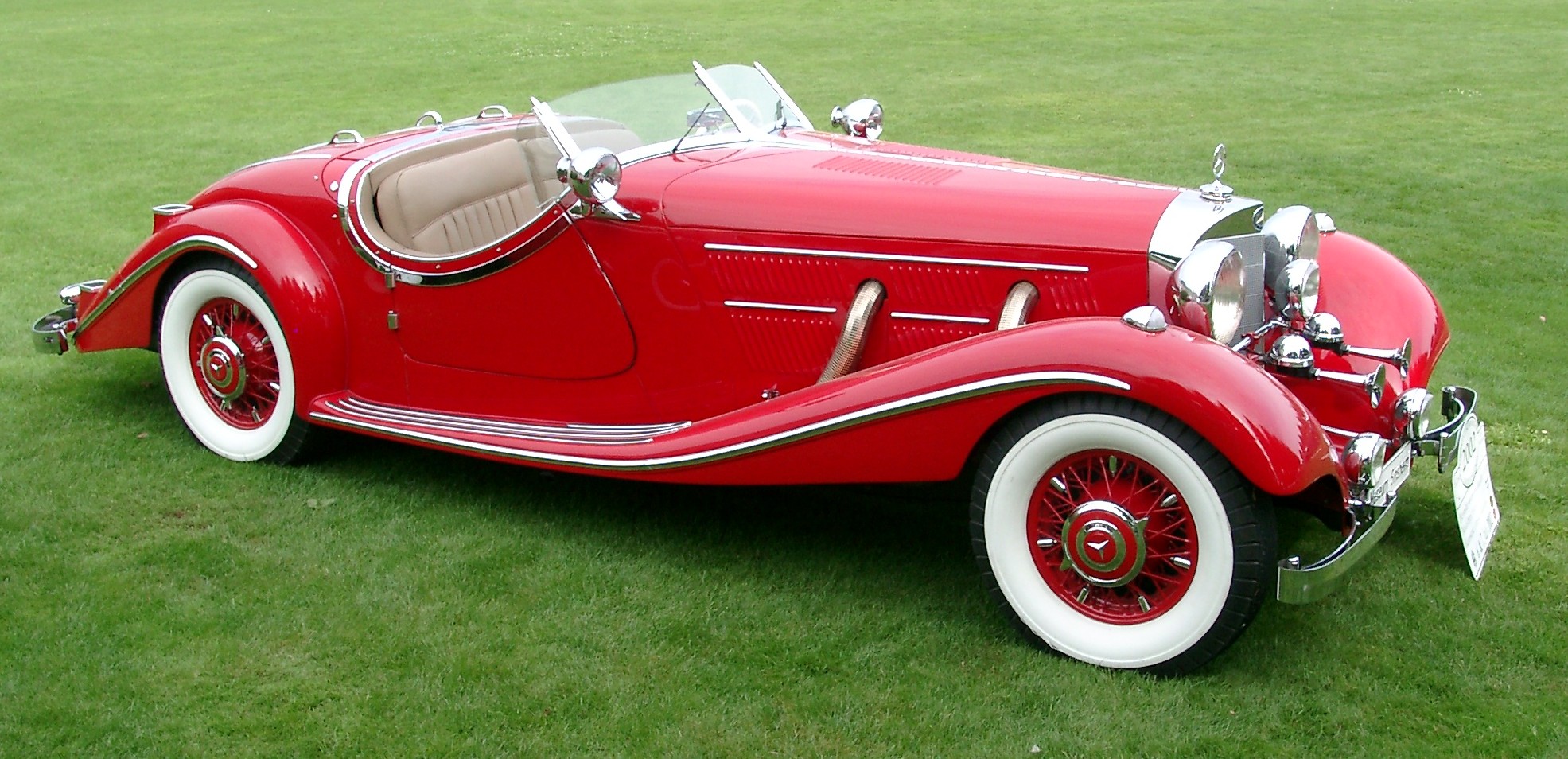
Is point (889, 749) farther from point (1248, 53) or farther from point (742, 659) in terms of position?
point (1248, 53)

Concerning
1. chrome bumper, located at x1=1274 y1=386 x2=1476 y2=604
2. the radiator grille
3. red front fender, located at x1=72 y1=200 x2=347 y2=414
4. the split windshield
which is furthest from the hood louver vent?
red front fender, located at x1=72 y1=200 x2=347 y2=414

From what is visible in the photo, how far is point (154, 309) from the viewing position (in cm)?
551

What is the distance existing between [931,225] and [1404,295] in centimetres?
191

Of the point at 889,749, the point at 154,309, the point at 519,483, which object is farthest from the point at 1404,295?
the point at 154,309

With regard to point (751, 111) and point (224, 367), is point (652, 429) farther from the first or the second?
point (224, 367)

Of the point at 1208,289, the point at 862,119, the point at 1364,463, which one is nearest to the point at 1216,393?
the point at 1208,289

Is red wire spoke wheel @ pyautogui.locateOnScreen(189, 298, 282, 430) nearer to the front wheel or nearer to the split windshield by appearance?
the split windshield

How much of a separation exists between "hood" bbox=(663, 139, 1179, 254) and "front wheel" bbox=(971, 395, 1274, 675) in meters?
0.63

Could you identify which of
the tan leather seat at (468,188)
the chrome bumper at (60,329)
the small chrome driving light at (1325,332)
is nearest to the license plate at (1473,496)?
the small chrome driving light at (1325,332)

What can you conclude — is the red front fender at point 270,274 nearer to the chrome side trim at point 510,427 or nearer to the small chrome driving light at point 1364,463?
the chrome side trim at point 510,427

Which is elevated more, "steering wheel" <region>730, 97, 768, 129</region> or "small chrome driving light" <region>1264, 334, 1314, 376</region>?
"steering wheel" <region>730, 97, 768, 129</region>

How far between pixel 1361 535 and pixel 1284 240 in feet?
3.74

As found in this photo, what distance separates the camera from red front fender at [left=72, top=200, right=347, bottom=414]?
16.4 feet

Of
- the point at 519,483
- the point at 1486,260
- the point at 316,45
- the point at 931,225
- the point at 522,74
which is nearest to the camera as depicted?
the point at 931,225
